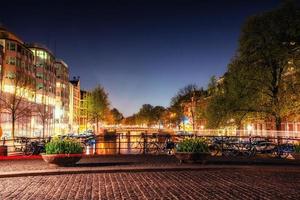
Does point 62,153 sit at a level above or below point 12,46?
below

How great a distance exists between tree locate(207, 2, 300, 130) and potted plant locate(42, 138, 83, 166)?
25.0m

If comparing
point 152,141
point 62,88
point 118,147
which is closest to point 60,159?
point 152,141

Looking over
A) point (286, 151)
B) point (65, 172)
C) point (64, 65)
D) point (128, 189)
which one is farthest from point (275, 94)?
point (64, 65)

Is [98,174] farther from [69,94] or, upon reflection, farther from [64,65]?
[69,94]

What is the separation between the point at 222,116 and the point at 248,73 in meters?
5.69

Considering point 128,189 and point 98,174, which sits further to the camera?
point 98,174

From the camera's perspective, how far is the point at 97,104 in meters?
119

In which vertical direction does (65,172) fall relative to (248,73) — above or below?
below

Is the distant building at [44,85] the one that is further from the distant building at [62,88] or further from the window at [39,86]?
the distant building at [62,88]

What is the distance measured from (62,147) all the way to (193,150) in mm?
6726

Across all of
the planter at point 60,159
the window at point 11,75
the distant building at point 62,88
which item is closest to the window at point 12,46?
the window at point 11,75

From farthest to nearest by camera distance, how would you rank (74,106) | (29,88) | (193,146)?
(74,106) → (29,88) → (193,146)

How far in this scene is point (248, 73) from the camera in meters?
43.4

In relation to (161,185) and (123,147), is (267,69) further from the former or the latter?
(161,185)
